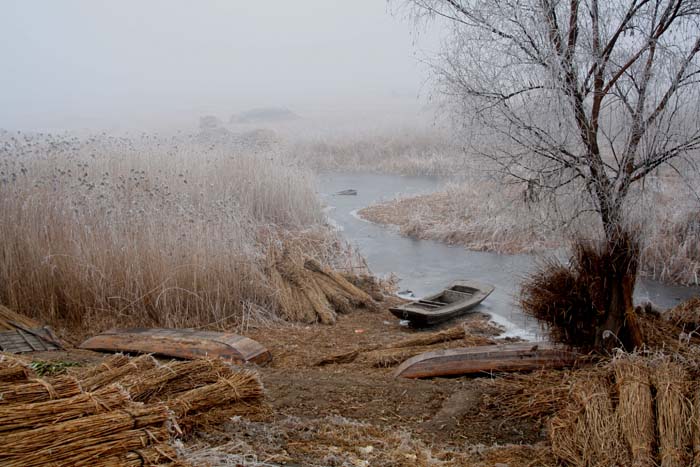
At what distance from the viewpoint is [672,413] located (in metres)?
3.22

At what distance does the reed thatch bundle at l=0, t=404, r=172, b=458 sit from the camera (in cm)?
237

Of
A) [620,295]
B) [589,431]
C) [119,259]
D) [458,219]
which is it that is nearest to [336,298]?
[119,259]

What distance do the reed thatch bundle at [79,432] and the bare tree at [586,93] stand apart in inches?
123

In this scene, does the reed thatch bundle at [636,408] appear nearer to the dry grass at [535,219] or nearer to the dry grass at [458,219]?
the dry grass at [535,219]

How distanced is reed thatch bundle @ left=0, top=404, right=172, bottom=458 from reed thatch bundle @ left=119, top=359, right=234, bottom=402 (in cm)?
74

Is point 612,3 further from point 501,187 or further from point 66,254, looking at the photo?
point 66,254

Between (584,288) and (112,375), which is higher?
(584,288)

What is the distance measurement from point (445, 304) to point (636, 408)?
474 centimetres

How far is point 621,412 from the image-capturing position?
130 inches

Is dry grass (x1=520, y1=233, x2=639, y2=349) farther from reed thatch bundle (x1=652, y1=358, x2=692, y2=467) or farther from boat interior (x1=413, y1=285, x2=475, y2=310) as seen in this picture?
boat interior (x1=413, y1=285, x2=475, y2=310)

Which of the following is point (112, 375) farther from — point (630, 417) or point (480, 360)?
point (480, 360)

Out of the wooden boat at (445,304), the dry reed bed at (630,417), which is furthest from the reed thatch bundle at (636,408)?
the wooden boat at (445,304)

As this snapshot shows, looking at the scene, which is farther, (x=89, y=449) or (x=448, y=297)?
(x=448, y=297)

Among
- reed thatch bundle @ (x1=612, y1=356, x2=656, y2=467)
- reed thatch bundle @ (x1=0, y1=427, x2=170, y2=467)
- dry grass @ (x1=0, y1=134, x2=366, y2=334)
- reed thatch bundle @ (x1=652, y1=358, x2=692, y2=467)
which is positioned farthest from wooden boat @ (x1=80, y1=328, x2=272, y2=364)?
reed thatch bundle @ (x1=652, y1=358, x2=692, y2=467)
